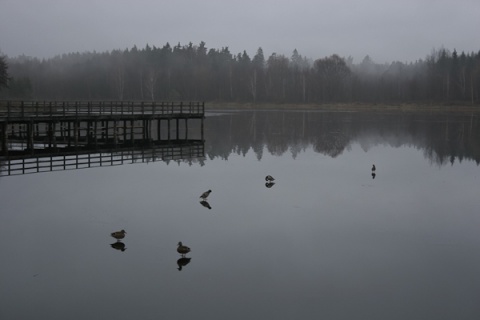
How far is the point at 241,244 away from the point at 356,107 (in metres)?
116

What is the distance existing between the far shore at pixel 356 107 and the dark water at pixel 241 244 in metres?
90.2

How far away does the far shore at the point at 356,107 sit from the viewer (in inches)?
4695

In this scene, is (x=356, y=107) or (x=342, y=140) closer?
(x=342, y=140)

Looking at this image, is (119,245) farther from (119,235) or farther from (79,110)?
(79,110)

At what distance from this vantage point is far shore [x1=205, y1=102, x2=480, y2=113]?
119 m

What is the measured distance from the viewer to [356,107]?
131 meters

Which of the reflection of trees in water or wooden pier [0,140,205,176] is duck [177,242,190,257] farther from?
the reflection of trees in water

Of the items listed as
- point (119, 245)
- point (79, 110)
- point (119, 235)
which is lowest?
point (119, 245)

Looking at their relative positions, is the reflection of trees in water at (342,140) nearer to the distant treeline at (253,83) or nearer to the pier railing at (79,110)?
the pier railing at (79,110)

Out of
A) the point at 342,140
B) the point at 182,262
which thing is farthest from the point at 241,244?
the point at 342,140

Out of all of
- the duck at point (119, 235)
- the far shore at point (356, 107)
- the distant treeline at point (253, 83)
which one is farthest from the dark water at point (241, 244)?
the distant treeline at point (253, 83)

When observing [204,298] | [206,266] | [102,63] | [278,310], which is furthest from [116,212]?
[102,63]

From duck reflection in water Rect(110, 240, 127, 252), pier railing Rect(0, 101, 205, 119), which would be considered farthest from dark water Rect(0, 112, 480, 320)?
pier railing Rect(0, 101, 205, 119)

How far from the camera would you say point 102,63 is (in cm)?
18438
